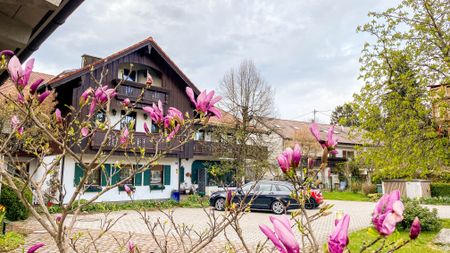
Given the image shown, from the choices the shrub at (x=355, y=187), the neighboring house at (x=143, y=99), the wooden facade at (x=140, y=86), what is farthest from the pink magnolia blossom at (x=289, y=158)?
the shrub at (x=355, y=187)

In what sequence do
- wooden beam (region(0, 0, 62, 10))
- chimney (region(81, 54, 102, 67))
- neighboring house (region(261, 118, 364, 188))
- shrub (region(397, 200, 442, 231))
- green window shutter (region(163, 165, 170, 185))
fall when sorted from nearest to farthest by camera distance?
wooden beam (region(0, 0, 62, 10)), shrub (region(397, 200, 442, 231)), green window shutter (region(163, 165, 170, 185)), chimney (region(81, 54, 102, 67)), neighboring house (region(261, 118, 364, 188))

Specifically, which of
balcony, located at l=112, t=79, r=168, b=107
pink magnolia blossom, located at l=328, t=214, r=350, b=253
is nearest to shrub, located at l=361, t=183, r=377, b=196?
balcony, located at l=112, t=79, r=168, b=107

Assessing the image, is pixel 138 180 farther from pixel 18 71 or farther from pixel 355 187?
pixel 355 187

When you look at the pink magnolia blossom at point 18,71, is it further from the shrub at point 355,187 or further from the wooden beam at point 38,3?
the shrub at point 355,187

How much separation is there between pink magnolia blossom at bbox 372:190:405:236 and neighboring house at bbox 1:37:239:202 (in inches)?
706

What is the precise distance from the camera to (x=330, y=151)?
1.64 metres

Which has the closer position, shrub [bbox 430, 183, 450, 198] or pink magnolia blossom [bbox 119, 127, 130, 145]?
pink magnolia blossom [bbox 119, 127, 130, 145]

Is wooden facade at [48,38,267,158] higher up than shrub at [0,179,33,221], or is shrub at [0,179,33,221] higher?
wooden facade at [48,38,267,158]

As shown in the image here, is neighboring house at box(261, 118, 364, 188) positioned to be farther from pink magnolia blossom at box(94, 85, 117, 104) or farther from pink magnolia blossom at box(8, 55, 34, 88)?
pink magnolia blossom at box(8, 55, 34, 88)

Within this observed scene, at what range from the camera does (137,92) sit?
65.1 ft

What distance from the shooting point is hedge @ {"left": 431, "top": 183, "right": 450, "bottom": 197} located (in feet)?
83.3

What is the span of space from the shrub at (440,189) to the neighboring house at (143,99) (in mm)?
17022

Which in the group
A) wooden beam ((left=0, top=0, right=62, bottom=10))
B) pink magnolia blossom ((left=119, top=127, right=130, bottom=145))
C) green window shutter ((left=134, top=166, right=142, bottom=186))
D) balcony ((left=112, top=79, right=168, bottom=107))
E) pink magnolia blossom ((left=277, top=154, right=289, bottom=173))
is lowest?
green window shutter ((left=134, top=166, right=142, bottom=186))

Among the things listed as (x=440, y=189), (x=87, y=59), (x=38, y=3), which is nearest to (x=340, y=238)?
(x=38, y=3)
